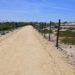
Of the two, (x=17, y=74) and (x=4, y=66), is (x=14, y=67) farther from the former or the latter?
(x=17, y=74)

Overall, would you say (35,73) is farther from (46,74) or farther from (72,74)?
(72,74)

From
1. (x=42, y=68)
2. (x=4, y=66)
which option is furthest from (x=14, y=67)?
(x=42, y=68)

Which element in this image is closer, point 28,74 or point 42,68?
point 28,74

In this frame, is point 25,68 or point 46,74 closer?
point 46,74

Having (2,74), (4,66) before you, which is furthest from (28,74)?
(4,66)

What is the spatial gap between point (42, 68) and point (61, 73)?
1.21 metres

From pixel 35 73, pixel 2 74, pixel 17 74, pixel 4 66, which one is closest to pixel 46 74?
pixel 35 73

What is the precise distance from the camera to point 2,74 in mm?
8906

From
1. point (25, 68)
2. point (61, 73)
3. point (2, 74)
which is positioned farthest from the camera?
point (25, 68)

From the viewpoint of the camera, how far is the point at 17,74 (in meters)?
8.95

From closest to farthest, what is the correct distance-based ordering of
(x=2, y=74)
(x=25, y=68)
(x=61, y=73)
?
(x=2, y=74)
(x=61, y=73)
(x=25, y=68)

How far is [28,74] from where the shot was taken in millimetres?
9008

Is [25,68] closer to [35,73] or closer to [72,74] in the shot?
[35,73]

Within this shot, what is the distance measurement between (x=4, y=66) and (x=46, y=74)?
255 centimetres
